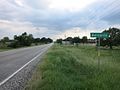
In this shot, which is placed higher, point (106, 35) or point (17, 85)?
point (106, 35)

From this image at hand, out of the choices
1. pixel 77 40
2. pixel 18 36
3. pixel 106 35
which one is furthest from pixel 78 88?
pixel 77 40

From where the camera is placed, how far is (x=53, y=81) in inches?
408

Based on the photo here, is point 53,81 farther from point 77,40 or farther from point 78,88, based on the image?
point 77,40

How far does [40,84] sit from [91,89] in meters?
2.24

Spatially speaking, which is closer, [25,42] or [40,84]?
[40,84]

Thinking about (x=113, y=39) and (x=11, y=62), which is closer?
(x=11, y=62)

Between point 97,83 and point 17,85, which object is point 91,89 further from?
point 17,85

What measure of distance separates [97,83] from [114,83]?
99cm

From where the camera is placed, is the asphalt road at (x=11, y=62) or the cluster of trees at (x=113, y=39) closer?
the asphalt road at (x=11, y=62)

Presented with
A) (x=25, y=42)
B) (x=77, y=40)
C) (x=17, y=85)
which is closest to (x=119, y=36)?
(x=25, y=42)

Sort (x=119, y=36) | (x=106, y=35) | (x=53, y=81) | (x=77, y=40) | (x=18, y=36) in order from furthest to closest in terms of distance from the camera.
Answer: (x=77, y=40)
(x=18, y=36)
(x=119, y=36)
(x=106, y=35)
(x=53, y=81)

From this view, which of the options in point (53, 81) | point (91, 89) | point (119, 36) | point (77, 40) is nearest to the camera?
point (91, 89)

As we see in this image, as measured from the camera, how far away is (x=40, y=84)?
10055 millimetres

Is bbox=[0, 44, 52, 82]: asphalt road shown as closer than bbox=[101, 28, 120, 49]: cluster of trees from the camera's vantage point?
Yes
